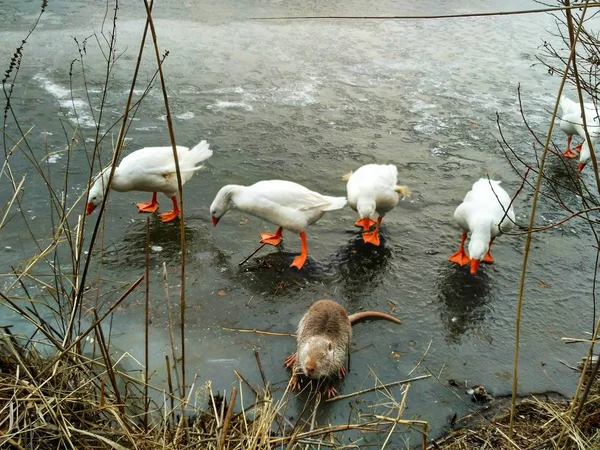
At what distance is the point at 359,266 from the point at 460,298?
922mm

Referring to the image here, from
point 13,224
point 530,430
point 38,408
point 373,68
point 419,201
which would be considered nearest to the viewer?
point 38,408

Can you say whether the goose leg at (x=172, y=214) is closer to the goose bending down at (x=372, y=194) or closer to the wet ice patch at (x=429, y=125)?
the goose bending down at (x=372, y=194)

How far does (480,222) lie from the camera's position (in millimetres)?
4941

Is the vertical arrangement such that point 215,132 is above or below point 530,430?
above

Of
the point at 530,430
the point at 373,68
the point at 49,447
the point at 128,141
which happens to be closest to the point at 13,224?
the point at 128,141

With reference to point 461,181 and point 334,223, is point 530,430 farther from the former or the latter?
point 461,181

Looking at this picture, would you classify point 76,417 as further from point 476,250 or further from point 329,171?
point 329,171

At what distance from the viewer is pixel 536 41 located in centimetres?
1186

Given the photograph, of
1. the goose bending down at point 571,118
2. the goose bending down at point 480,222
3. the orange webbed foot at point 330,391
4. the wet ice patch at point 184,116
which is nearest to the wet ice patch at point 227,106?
the wet ice patch at point 184,116

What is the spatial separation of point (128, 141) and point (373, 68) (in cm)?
482

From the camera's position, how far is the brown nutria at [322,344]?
3.70m

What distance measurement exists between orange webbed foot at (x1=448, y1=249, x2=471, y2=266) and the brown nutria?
5.09 ft

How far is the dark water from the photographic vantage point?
4.30 meters

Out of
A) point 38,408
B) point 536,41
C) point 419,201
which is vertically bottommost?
point 419,201
